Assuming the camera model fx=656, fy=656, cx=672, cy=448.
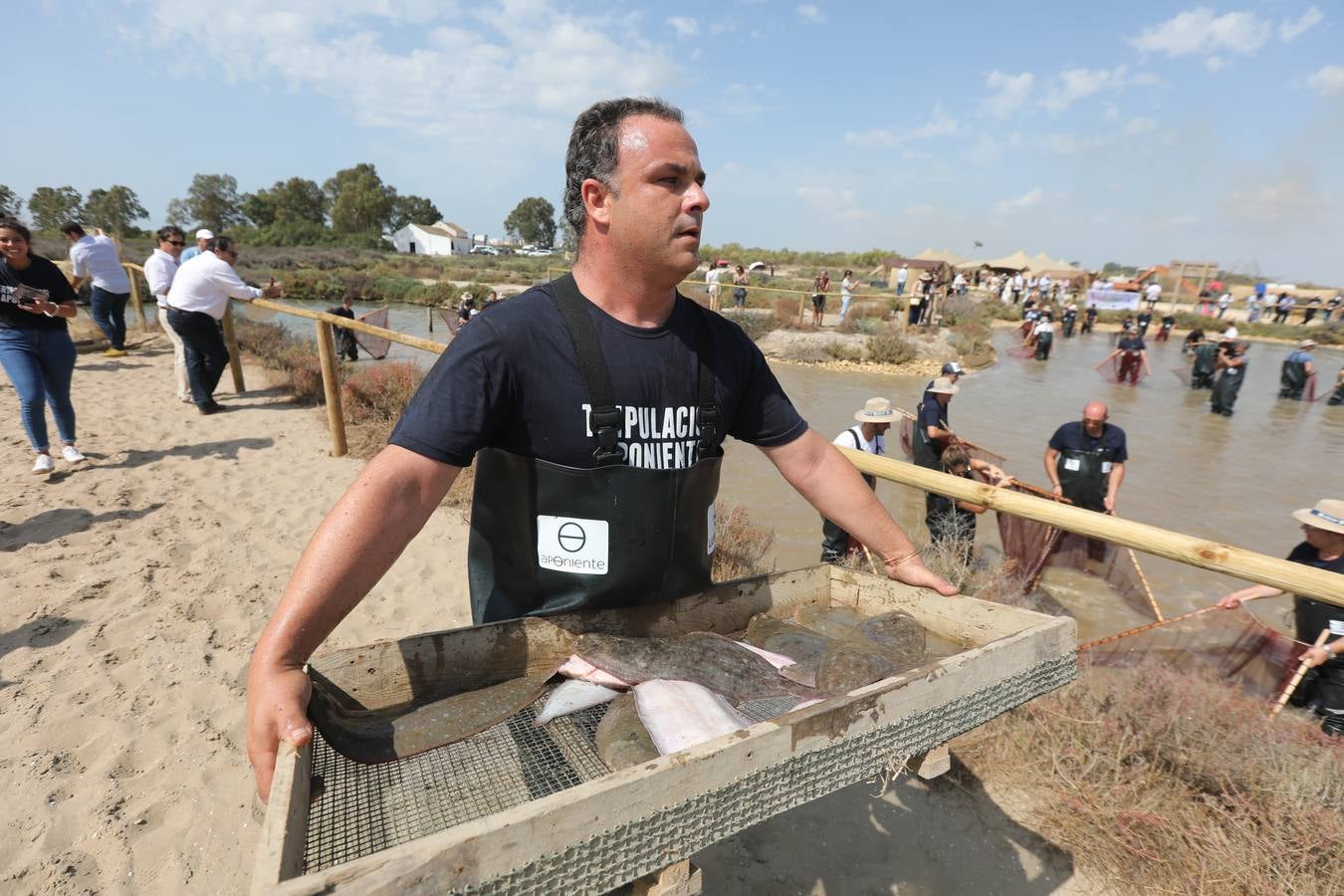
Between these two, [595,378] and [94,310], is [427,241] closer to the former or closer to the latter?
[94,310]

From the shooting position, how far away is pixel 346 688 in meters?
1.70

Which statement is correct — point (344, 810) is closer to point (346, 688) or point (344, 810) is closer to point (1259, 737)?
point (346, 688)

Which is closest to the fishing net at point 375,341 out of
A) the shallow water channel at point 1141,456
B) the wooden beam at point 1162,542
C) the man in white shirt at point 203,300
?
the shallow water channel at point 1141,456

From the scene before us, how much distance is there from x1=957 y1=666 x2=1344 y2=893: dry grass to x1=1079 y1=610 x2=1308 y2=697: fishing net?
30 centimetres

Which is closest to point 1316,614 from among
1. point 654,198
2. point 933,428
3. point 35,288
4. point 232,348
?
point 933,428

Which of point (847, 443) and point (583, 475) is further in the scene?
point (847, 443)

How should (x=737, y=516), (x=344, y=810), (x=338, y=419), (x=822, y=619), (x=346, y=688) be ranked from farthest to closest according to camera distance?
(x=338, y=419)
(x=737, y=516)
(x=822, y=619)
(x=346, y=688)
(x=344, y=810)

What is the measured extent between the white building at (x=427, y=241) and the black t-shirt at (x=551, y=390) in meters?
90.5

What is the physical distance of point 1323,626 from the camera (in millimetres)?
4086

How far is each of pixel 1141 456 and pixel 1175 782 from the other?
37.4 feet

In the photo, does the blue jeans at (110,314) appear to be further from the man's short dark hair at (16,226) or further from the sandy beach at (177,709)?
the man's short dark hair at (16,226)


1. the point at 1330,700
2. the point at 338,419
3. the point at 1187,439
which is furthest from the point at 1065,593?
the point at 1187,439

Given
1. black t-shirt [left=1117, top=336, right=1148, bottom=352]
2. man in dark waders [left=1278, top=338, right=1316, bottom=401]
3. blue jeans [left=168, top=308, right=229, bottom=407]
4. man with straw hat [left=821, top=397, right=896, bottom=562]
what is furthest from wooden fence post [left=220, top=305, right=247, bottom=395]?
man in dark waders [left=1278, top=338, right=1316, bottom=401]

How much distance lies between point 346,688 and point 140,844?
6.32 ft
